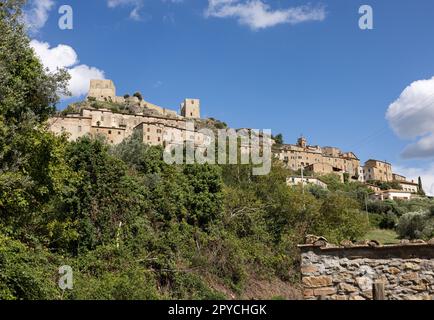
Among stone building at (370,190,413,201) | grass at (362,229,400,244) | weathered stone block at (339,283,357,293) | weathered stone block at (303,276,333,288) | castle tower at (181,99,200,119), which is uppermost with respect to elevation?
castle tower at (181,99,200,119)

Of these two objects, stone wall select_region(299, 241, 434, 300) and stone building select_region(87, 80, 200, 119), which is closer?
stone wall select_region(299, 241, 434, 300)

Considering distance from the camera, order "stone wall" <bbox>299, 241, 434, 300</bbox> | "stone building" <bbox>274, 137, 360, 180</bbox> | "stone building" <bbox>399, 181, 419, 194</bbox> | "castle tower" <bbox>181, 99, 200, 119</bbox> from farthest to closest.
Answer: "castle tower" <bbox>181, 99, 200, 119</bbox> < "stone building" <bbox>399, 181, 419, 194</bbox> < "stone building" <bbox>274, 137, 360, 180</bbox> < "stone wall" <bbox>299, 241, 434, 300</bbox>

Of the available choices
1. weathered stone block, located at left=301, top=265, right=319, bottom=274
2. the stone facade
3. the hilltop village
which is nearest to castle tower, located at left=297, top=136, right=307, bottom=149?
the hilltop village

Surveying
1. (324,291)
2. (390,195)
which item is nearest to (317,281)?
(324,291)

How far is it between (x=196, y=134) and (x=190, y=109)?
3639 centimetres

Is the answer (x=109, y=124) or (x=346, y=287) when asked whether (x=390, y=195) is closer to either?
(x=109, y=124)

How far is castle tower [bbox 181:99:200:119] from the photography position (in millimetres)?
132125

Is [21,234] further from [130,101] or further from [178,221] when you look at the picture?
[130,101]

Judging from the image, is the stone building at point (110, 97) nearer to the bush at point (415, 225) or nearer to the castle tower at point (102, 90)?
the castle tower at point (102, 90)

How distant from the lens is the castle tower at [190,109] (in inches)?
5202

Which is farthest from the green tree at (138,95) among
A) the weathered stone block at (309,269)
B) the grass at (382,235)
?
the weathered stone block at (309,269)

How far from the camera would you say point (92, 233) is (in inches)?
802

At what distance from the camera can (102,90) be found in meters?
128

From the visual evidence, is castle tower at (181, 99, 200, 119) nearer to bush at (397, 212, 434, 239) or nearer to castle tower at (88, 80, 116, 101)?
castle tower at (88, 80, 116, 101)
